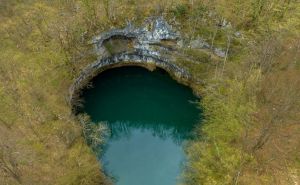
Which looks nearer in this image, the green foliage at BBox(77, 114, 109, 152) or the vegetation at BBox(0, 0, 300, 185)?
the vegetation at BBox(0, 0, 300, 185)

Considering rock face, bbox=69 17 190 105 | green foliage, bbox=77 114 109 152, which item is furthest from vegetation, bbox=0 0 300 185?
rock face, bbox=69 17 190 105

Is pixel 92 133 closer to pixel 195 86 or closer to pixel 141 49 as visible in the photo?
pixel 195 86

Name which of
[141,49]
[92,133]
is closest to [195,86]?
[141,49]

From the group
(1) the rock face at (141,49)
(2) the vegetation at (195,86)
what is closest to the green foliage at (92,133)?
(2) the vegetation at (195,86)

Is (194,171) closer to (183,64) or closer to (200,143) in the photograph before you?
(200,143)

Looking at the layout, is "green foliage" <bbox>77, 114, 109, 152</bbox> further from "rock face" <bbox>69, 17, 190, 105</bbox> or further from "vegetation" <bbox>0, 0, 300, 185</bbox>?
"rock face" <bbox>69, 17, 190, 105</bbox>

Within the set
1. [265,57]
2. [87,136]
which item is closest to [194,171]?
[87,136]

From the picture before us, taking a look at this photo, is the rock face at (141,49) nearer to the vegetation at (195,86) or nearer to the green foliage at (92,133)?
the vegetation at (195,86)
